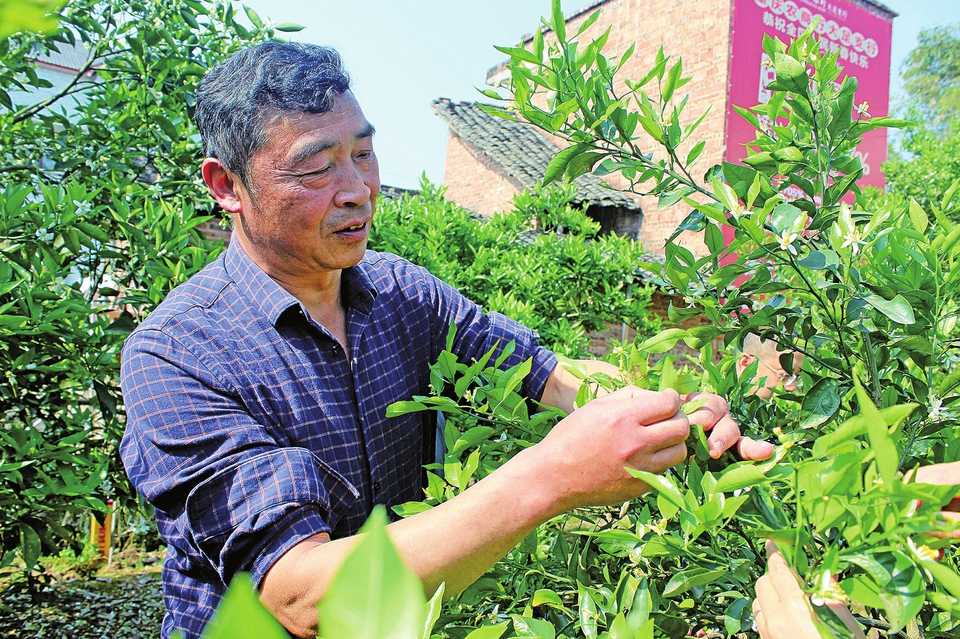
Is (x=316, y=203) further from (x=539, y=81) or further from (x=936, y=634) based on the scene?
(x=936, y=634)

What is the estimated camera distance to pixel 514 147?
1303 centimetres

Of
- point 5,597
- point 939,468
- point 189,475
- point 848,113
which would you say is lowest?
point 5,597

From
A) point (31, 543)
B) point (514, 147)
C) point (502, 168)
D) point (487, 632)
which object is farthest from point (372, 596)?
point (514, 147)

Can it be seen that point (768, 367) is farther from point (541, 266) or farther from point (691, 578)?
point (541, 266)

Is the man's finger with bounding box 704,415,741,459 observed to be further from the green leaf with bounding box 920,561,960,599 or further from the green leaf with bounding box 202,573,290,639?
the green leaf with bounding box 202,573,290,639

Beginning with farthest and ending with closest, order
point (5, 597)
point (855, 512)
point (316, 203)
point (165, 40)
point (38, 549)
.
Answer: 1. point (5, 597)
2. point (165, 40)
3. point (38, 549)
4. point (316, 203)
5. point (855, 512)

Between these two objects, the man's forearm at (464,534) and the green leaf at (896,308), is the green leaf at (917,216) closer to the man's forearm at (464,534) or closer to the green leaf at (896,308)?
the green leaf at (896,308)

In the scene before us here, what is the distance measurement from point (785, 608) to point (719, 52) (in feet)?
34.1

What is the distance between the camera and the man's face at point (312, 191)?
1536mm

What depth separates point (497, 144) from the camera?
42.9ft

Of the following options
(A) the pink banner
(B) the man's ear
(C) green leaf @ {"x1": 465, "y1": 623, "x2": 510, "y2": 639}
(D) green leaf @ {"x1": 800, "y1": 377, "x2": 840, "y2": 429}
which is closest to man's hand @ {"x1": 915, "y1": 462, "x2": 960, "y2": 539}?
(D) green leaf @ {"x1": 800, "y1": 377, "x2": 840, "y2": 429}

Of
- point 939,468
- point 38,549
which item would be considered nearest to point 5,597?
point 38,549

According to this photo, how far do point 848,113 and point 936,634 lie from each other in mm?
841

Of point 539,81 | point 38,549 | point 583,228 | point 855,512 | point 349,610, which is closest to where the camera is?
point 349,610
